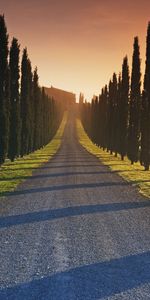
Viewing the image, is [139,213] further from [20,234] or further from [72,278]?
[72,278]

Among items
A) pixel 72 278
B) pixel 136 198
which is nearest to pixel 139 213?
pixel 136 198

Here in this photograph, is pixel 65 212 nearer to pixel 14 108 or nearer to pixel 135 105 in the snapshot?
pixel 14 108

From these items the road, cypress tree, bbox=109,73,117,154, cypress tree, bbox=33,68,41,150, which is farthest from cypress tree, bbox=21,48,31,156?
the road

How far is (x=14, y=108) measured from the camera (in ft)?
131

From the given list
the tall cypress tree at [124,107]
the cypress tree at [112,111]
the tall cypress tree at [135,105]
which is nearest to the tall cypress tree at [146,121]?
the tall cypress tree at [135,105]

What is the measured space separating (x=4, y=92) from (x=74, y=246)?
89.7ft

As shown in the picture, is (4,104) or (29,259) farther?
(4,104)

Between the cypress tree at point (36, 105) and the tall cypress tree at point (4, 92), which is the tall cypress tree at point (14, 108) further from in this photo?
the cypress tree at point (36, 105)

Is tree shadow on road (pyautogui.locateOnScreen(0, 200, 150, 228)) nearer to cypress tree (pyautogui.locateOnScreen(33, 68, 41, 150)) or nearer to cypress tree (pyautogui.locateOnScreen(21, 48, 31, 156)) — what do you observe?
cypress tree (pyautogui.locateOnScreen(21, 48, 31, 156))

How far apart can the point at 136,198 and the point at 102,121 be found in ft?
182

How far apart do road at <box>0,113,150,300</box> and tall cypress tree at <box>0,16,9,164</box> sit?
56.0 ft

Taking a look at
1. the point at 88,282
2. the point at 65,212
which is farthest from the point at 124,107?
the point at 88,282

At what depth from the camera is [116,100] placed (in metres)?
54.2

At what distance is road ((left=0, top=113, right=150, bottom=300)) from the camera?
23.0ft
